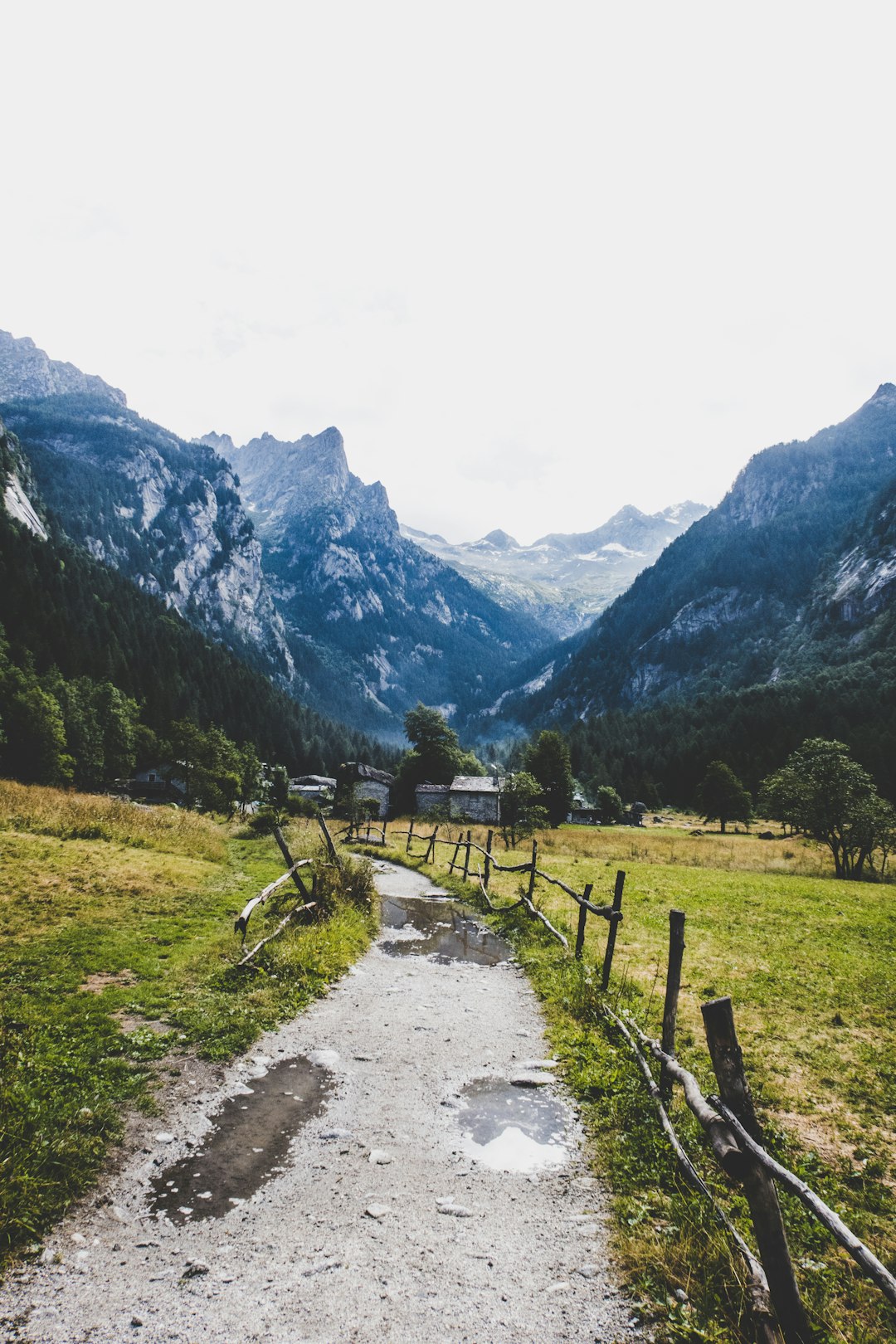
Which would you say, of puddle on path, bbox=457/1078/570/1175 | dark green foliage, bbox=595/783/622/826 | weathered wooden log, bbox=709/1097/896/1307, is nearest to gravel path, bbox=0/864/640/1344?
puddle on path, bbox=457/1078/570/1175

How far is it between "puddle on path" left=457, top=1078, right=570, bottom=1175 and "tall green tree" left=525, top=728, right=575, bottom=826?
241 ft

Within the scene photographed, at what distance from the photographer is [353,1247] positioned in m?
5.57

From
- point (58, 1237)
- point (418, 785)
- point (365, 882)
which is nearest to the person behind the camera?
point (58, 1237)

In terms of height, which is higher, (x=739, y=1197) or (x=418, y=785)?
(x=739, y=1197)

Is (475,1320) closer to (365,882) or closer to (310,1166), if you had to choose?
(310,1166)

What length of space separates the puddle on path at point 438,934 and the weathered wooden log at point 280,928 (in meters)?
2.49

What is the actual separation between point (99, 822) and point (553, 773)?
207ft

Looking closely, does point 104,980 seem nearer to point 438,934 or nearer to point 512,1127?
point 512,1127

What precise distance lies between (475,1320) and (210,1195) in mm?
3055

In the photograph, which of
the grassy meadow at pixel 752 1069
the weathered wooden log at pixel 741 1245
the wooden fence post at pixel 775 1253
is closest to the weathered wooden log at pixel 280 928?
the grassy meadow at pixel 752 1069

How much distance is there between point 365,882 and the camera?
20.9 metres

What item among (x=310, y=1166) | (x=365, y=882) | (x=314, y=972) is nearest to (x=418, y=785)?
(x=365, y=882)

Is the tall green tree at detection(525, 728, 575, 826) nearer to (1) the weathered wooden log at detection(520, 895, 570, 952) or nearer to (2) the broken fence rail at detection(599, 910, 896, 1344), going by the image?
(1) the weathered wooden log at detection(520, 895, 570, 952)

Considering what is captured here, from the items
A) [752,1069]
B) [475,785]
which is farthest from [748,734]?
[752,1069]
